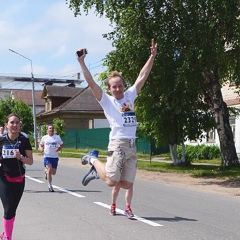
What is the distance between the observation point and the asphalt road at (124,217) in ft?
23.5

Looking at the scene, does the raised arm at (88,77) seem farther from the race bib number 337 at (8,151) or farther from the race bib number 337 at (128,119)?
the race bib number 337 at (8,151)

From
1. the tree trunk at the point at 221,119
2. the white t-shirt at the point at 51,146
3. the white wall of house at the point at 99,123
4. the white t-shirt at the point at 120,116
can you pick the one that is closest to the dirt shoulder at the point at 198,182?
the tree trunk at the point at 221,119

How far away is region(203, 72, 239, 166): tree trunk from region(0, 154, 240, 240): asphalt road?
6.60m

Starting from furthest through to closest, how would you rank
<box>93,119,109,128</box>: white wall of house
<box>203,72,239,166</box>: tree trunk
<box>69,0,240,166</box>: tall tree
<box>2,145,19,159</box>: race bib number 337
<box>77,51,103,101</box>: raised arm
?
<box>93,119,109,128</box>: white wall of house
<box>203,72,239,166</box>: tree trunk
<box>69,0,240,166</box>: tall tree
<box>77,51,103,101</box>: raised arm
<box>2,145,19,159</box>: race bib number 337

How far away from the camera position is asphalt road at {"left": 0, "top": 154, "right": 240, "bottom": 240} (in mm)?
7168

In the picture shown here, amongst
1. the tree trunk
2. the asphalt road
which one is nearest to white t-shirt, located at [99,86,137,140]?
the asphalt road

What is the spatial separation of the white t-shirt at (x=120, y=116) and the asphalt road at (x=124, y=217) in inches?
55.9

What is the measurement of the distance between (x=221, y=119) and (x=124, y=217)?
39.9 ft

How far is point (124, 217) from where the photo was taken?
333 inches

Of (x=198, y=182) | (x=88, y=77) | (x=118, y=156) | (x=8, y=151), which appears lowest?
(x=198, y=182)

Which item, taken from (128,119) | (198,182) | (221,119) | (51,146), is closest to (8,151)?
(128,119)

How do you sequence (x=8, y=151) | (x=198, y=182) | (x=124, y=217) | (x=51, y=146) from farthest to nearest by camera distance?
(x=198, y=182) → (x=51, y=146) → (x=124, y=217) → (x=8, y=151)

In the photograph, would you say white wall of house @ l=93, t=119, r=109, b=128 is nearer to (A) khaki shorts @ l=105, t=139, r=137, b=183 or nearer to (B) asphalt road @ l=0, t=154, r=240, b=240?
(B) asphalt road @ l=0, t=154, r=240, b=240

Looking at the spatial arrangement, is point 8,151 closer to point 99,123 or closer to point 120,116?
point 120,116
